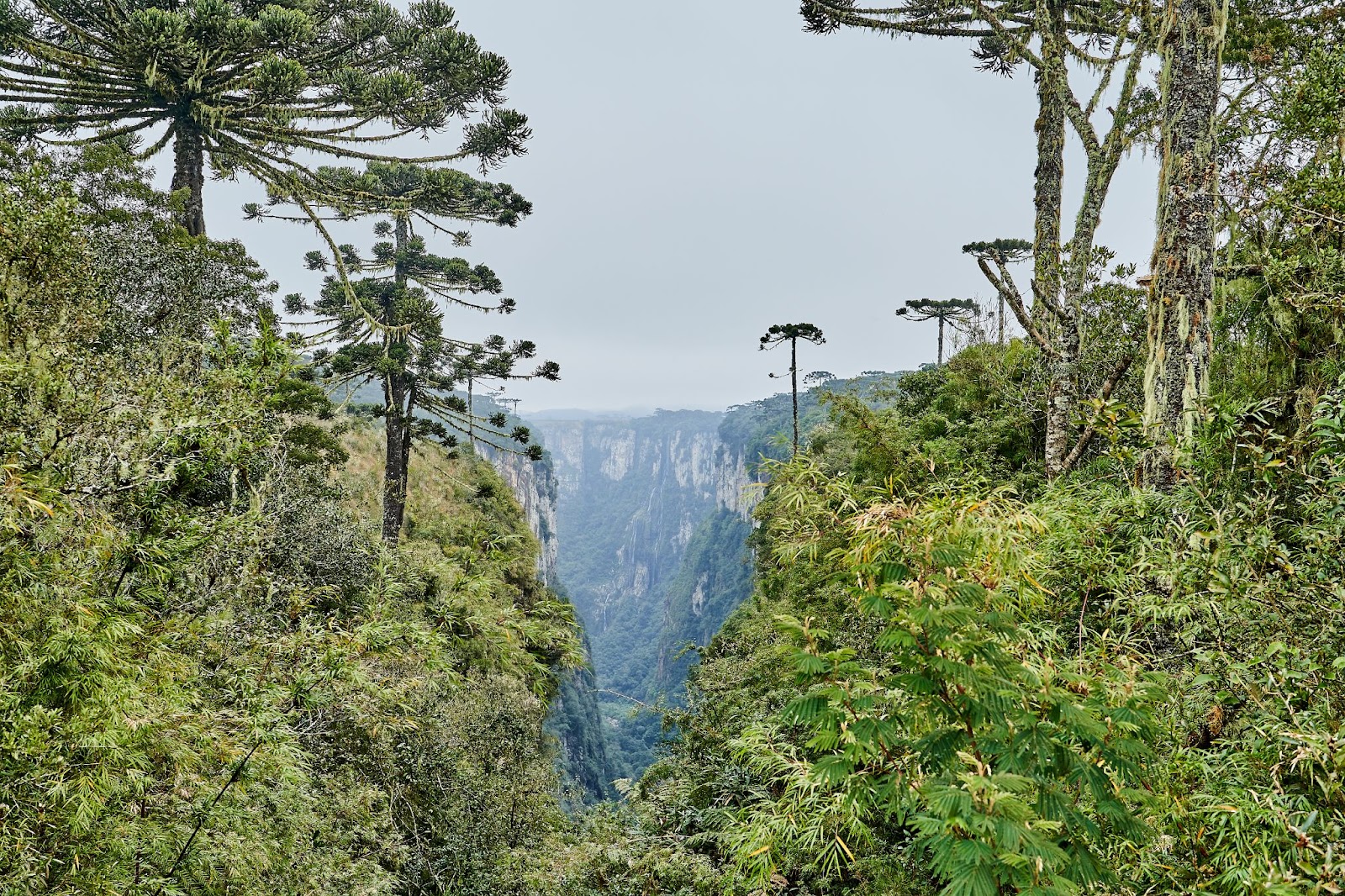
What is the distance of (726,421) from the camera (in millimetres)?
150375

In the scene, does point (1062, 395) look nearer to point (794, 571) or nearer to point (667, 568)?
point (794, 571)

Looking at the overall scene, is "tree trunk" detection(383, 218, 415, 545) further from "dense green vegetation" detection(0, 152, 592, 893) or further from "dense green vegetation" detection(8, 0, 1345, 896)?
"dense green vegetation" detection(0, 152, 592, 893)

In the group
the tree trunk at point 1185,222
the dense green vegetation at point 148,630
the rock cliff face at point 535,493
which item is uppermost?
the tree trunk at point 1185,222

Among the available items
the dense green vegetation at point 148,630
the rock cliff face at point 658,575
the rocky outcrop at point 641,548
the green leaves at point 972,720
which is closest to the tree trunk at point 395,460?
the dense green vegetation at point 148,630

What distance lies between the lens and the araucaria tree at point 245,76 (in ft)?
27.4

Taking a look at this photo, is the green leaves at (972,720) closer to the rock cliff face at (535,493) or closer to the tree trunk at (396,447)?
the tree trunk at (396,447)

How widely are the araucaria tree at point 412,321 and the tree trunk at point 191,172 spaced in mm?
1589

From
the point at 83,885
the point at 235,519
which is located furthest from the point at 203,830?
the point at 235,519

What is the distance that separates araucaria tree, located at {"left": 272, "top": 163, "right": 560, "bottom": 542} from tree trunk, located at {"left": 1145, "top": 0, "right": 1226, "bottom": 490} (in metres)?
10.6

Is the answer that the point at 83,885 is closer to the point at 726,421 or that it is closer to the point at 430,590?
the point at 430,590

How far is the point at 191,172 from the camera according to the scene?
10688 millimetres

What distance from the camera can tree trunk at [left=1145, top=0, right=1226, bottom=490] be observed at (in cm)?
398

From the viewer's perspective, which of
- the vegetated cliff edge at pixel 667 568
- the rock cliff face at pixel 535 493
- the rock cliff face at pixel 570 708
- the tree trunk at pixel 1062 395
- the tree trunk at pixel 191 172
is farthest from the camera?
the vegetated cliff edge at pixel 667 568

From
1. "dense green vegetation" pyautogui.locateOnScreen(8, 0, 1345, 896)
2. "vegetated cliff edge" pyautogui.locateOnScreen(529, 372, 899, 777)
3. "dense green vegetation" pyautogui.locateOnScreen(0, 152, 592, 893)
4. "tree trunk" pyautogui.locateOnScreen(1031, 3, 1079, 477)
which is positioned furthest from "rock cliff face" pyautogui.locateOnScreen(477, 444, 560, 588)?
"tree trunk" pyautogui.locateOnScreen(1031, 3, 1079, 477)
